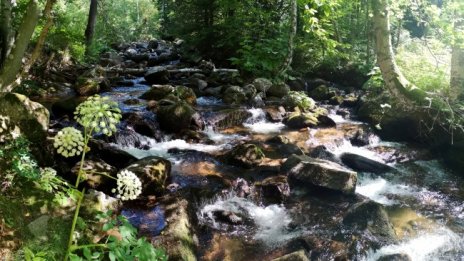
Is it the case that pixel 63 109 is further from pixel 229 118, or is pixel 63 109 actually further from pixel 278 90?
pixel 278 90

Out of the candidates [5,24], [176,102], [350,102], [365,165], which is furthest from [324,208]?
[350,102]

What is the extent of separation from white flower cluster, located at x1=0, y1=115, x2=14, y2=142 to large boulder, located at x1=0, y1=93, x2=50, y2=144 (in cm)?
15

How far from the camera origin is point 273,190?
23.8 feet

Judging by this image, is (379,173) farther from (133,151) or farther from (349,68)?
(349,68)

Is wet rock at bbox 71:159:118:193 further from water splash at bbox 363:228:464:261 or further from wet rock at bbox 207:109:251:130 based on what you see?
wet rock at bbox 207:109:251:130

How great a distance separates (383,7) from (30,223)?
7254mm

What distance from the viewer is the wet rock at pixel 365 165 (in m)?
9.07

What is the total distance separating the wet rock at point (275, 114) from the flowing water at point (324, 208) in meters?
1.67

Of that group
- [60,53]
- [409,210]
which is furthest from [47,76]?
[409,210]

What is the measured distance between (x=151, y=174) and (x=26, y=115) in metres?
2.20

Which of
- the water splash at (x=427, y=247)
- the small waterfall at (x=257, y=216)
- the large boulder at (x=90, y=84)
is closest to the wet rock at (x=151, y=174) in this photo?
the small waterfall at (x=257, y=216)

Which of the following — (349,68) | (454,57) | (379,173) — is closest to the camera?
(379,173)

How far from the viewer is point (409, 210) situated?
732 cm

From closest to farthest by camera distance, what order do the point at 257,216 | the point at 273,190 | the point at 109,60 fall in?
the point at 257,216 → the point at 273,190 → the point at 109,60
